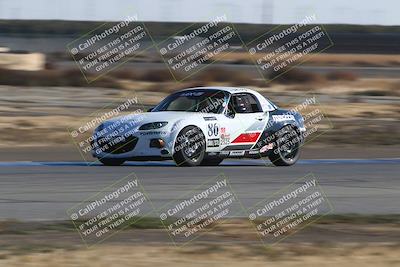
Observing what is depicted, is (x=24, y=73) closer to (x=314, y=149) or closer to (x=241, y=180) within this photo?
(x=314, y=149)

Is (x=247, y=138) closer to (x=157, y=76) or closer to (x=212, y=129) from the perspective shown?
(x=212, y=129)

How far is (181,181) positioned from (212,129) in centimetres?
219

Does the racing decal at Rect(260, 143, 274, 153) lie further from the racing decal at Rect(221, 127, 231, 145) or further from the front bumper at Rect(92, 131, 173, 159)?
the front bumper at Rect(92, 131, 173, 159)

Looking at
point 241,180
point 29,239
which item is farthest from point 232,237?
point 241,180

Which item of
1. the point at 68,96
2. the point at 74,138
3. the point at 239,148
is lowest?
the point at 239,148

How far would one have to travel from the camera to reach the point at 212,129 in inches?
667

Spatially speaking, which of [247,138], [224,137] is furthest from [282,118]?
[224,137]

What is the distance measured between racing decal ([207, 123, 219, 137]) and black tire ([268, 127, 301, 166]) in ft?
3.99

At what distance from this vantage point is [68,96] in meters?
37.1

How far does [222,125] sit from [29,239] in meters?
7.59

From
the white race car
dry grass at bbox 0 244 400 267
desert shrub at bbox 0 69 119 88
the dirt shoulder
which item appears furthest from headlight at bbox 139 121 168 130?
desert shrub at bbox 0 69 119 88

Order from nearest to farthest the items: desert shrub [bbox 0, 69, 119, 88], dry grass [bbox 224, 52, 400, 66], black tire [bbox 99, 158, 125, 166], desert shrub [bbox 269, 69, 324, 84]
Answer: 1. black tire [bbox 99, 158, 125, 166]
2. desert shrub [bbox 0, 69, 119, 88]
3. desert shrub [bbox 269, 69, 324, 84]
4. dry grass [bbox 224, 52, 400, 66]

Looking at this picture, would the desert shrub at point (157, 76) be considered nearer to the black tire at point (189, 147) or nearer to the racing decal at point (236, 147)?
the racing decal at point (236, 147)

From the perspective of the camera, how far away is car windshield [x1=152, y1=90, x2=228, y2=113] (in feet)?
56.7
